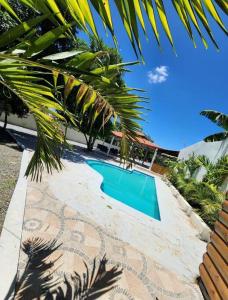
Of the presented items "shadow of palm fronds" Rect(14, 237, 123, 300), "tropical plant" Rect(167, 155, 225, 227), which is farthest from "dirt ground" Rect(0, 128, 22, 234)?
"tropical plant" Rect(167, 155, 225, 227)

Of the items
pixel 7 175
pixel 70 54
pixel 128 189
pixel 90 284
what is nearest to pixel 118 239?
pixel 90 284

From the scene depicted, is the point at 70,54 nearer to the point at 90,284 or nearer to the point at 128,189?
the point at 90,284

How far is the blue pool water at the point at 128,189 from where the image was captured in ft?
37.5

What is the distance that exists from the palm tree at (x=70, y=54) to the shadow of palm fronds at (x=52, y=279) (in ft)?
Answer: 5.53

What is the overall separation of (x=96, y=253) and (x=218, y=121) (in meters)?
11.8

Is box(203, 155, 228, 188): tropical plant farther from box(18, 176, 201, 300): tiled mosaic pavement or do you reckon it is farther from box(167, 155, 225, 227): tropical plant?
box(18, 176, 201, 300): tiled mosaic pavement

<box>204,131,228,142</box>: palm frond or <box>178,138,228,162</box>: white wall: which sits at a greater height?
<box>204,131,228,142</box>: palm frond

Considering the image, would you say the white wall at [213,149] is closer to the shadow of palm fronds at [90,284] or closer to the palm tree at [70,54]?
the shadow of palm fronds at [90,284]

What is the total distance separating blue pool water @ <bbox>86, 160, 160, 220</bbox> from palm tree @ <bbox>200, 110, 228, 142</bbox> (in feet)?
16.6

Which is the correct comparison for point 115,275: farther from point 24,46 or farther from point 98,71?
point 24,46

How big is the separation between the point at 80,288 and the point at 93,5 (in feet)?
11.9

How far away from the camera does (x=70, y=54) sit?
1.77 m

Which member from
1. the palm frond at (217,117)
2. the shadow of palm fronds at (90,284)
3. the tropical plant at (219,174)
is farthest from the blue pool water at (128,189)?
the palm frond at (217,117)

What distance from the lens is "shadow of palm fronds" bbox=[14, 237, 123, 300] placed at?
3.06 metres
